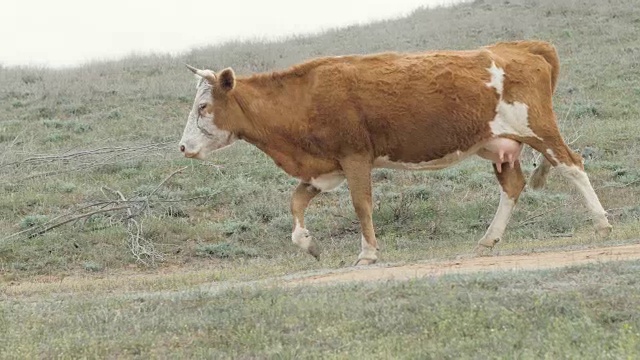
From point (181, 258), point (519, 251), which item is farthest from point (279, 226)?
point (519, 251)

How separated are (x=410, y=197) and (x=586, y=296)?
940 cm

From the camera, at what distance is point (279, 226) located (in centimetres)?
1521

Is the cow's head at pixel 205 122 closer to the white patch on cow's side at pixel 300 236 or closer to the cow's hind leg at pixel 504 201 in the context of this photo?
the white patch on cow's side at pixel 300 236

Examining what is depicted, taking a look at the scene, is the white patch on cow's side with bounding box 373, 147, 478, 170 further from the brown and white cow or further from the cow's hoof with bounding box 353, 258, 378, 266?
the cow's hoof with bounding box 353, 258, 378, 266

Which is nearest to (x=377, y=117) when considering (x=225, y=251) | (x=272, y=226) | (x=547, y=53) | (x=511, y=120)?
(x=511, y=120)

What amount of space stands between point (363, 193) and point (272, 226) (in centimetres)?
510

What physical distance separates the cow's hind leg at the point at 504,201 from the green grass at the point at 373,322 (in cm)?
356

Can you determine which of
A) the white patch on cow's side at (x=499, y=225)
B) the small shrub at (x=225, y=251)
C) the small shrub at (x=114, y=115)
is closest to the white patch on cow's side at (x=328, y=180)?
the white patch on cow's side at (x=499, y=225)

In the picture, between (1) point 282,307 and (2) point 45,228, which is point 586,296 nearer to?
(1) point 282,307

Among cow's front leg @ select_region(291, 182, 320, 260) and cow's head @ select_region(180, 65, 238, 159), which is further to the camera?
cow's head @ select_region(180, 65, 238, 159)

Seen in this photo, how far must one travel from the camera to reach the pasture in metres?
6.20

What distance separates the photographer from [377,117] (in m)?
10.2

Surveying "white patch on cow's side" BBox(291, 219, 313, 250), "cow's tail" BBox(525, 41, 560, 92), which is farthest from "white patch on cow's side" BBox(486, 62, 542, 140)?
"white patch on cow's side" BBox(291, 219, 313, 250)

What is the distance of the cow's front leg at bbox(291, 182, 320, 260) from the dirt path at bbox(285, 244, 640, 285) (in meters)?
1.05
